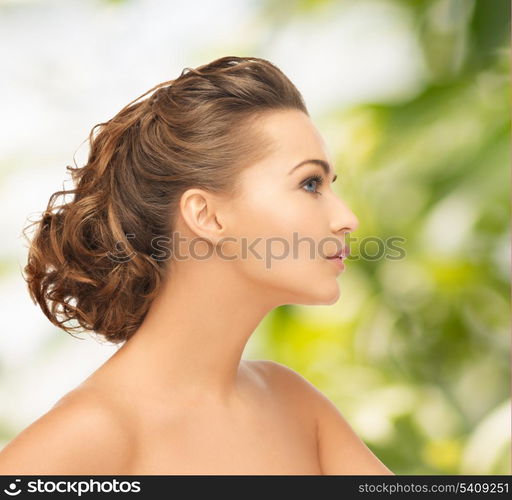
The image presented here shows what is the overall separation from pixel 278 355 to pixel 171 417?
49.9 inches

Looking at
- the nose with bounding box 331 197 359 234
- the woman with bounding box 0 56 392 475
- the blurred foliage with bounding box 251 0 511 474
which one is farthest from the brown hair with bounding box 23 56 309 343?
the blurred foliage with bounding box 251 0 511 474

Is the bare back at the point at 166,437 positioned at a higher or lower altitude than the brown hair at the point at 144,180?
lower

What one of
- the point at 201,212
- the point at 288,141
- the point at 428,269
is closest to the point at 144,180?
the point at 201,212

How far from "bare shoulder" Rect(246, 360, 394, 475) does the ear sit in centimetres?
36

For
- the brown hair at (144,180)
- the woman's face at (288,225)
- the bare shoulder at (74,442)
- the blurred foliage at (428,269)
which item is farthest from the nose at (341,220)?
the blurred foliage at (428,269)

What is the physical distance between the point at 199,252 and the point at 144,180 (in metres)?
0.17

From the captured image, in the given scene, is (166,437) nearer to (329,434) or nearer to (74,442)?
(74,442)

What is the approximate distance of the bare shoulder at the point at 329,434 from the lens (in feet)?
5.08

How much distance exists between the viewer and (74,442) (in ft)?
4.12

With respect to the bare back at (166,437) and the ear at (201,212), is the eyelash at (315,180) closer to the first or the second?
the ear at (201,212)

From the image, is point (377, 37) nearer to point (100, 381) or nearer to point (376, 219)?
point (376, 219)

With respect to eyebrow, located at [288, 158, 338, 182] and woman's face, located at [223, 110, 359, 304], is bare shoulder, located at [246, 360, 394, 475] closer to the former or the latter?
woman's face, located at [223, 110, 359, 304]
